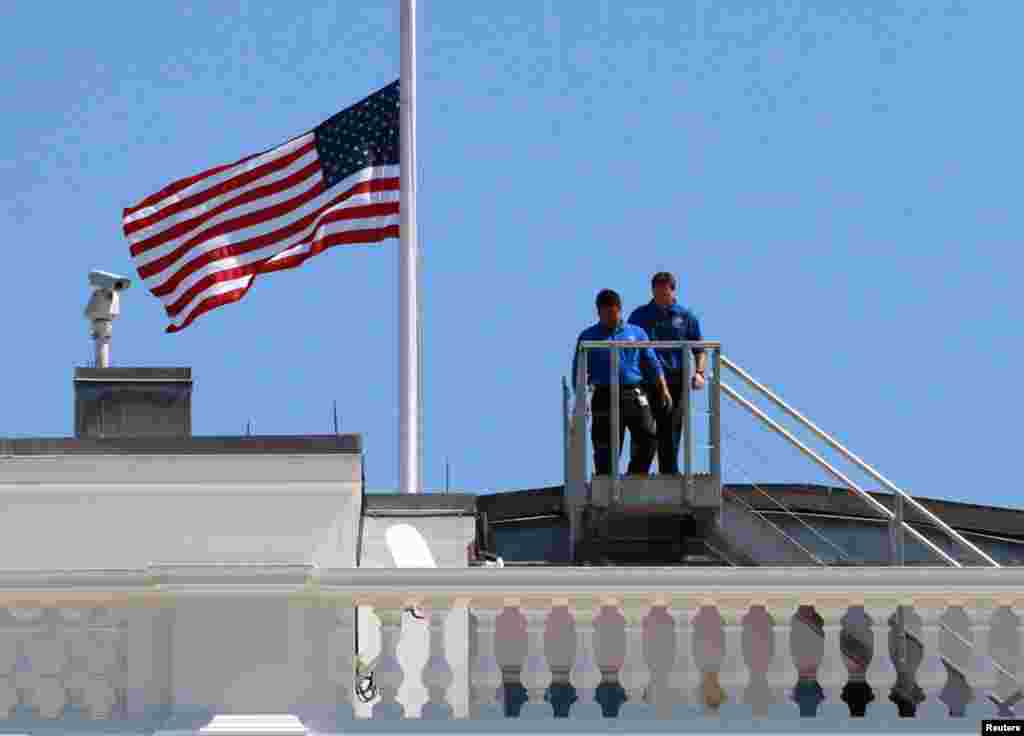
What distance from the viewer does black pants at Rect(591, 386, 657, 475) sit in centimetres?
1617

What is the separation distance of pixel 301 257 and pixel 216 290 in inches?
32.9

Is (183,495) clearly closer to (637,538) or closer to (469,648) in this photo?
(469,648)

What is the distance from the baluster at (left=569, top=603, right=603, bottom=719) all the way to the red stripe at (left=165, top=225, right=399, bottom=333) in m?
6.91

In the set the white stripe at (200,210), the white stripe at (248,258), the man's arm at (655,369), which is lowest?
the man's arm at (655,369)

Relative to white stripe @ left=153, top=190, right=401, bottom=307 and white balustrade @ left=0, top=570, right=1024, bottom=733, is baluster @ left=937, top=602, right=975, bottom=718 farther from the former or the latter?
white stripe @ left=153, top=190, right=401, bottom=307

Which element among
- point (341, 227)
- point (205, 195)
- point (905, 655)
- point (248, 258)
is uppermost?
point (205, 195)

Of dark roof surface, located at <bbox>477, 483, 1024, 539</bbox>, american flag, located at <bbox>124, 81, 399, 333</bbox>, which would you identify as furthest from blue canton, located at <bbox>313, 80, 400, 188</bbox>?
dark roof surface, located at <bbox>477, 483, 1024, 539</bbox>

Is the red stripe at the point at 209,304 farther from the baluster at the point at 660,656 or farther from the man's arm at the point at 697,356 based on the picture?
the baluster at the point at 660,656

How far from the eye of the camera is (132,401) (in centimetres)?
1599

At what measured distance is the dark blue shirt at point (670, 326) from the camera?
16438mm

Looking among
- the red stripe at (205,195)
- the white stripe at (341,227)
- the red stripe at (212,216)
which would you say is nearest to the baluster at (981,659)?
the white stripe at (341,227)

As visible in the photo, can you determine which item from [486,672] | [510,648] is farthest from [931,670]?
[486,672]

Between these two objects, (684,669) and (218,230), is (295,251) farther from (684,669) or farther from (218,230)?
(684,669)

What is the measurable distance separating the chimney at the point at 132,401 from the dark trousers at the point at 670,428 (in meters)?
2.86
